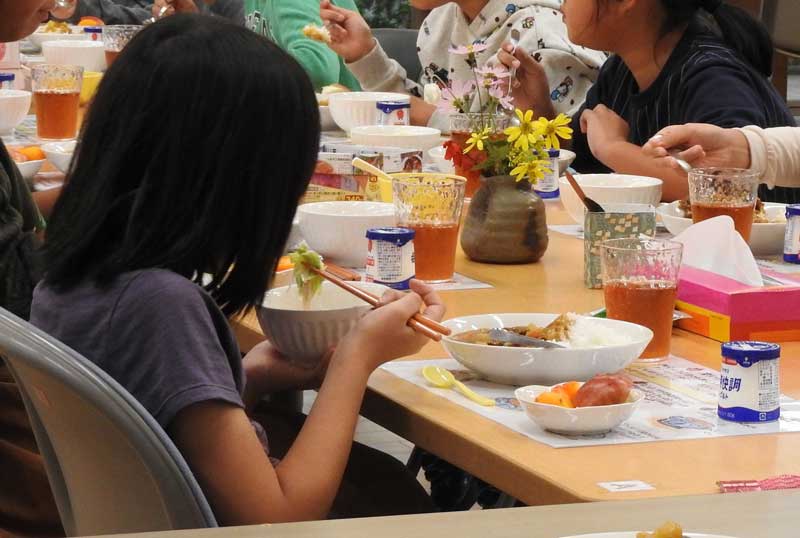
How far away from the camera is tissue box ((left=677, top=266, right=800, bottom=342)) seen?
155 cm

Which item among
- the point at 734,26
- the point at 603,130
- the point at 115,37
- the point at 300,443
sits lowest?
the point at 300,443

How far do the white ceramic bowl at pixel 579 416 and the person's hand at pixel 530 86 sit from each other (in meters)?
1.99

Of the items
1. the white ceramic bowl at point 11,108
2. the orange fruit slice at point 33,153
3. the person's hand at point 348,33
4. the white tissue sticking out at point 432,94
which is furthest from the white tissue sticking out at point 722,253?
the person's hand at point 348,33

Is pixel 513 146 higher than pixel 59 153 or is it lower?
higher

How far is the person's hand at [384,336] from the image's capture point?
140cm

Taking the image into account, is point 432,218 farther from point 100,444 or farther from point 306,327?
point 100,444

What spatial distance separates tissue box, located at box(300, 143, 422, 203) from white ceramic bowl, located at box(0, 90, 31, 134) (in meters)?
1.01

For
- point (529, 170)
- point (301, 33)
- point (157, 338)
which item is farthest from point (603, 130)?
point (301, 33)

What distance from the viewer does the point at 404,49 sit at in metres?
4.70

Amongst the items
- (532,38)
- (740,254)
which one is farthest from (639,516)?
(532,38)

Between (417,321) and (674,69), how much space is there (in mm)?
1526

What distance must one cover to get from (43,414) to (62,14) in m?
4.22

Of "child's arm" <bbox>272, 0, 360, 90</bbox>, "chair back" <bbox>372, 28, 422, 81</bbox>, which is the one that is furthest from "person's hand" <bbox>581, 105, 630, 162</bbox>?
"chair back" <bbox>372, 28, 422, 81</bbox>

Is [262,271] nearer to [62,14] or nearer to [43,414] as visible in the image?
[43,414]
